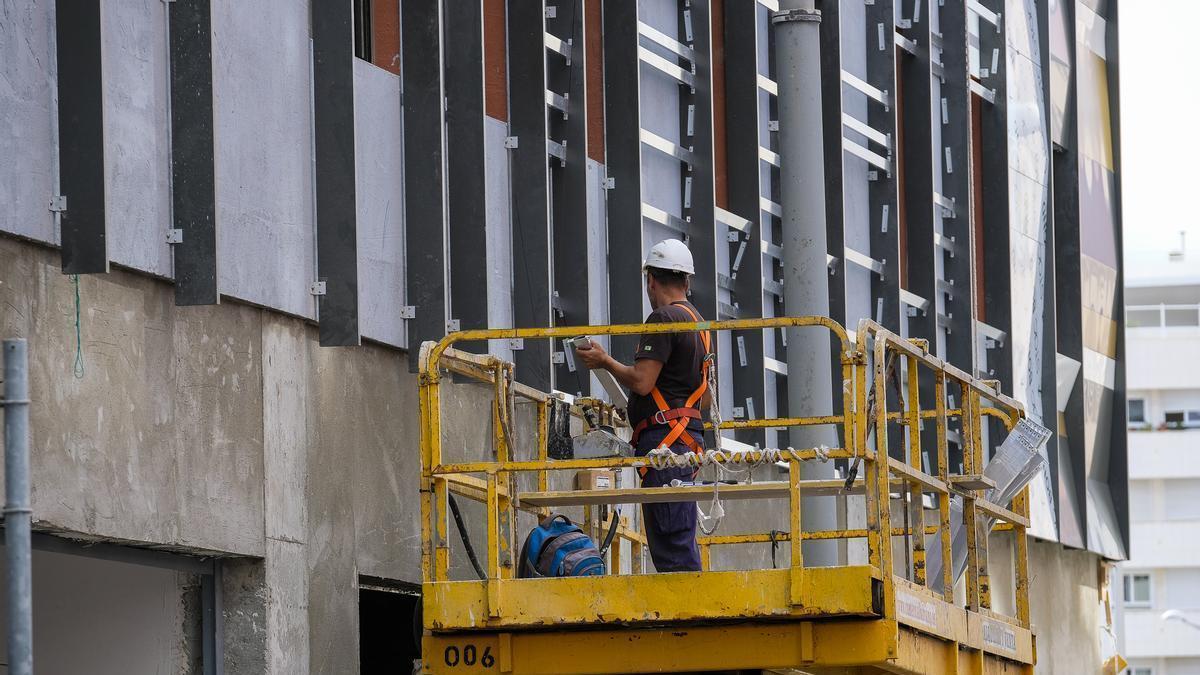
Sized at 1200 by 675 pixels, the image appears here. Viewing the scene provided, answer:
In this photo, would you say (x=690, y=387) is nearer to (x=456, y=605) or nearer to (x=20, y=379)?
(x=456, y=605)

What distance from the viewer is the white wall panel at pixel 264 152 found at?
1287 centimetres

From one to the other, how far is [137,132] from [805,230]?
407 centimetres

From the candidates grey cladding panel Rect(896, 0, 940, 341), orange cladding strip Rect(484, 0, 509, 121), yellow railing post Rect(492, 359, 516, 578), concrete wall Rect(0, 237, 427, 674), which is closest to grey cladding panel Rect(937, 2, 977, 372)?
grey cladding panel Rect(896, 0, 940, 341)

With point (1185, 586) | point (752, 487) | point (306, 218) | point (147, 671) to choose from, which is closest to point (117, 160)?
point (306, 218)

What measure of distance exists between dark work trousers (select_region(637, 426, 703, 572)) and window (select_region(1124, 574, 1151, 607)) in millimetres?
85010

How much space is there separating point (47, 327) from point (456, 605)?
2.78m

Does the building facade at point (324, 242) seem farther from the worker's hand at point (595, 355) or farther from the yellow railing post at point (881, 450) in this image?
the yellow railing post at point (881, 450)

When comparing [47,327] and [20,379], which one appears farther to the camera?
[47,327]

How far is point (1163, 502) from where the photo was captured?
310 ft

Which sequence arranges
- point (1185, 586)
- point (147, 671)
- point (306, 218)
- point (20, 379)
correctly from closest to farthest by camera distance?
point (20, 379) < point (147, 671) < point (306, 218) < point (1185, 586)

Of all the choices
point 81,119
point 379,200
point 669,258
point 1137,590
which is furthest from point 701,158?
point 1137,590

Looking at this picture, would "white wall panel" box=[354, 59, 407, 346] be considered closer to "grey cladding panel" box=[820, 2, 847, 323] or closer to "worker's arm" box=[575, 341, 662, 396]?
"worker's arm" box=[575, 341, 662, 396]

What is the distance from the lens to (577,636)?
995cm

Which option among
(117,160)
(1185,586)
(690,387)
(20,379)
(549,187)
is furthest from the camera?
(1185,586)
